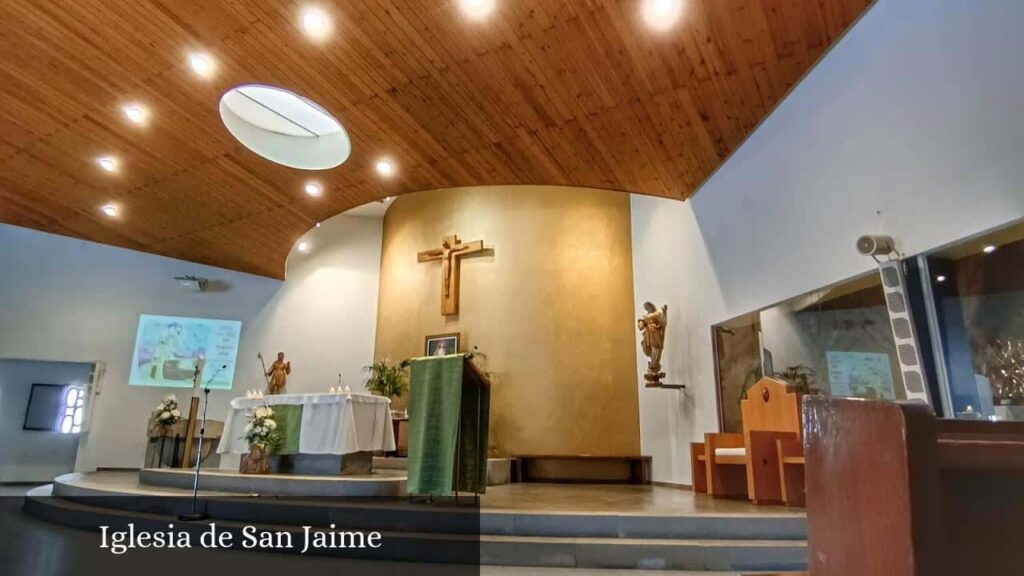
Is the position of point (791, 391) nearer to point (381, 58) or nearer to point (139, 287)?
point (381, 58)

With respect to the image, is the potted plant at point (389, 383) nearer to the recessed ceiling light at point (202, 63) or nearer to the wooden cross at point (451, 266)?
the wooden cross at point (451, 266)

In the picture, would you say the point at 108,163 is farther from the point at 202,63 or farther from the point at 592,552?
the point at 592,552

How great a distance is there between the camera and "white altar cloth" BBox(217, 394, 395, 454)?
488cm

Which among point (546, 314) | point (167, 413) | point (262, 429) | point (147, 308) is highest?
point (147, 308)

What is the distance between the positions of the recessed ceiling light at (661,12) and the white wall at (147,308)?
633 cm

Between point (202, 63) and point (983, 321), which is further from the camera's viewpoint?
point (202, 63)

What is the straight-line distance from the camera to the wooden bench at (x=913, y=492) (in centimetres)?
63

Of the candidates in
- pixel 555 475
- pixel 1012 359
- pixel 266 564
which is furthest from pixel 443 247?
pixel 1012 359

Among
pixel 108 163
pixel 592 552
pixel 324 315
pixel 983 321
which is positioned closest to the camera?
pixel 983 321

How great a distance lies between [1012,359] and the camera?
2.61m

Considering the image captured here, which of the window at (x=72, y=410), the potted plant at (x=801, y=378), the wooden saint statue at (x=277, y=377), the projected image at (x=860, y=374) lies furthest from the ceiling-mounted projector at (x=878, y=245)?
the window at (x=72, y=410)

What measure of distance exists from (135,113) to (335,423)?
3182mm

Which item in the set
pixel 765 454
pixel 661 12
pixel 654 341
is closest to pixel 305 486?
pixel 765 454

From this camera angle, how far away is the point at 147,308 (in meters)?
7.96
